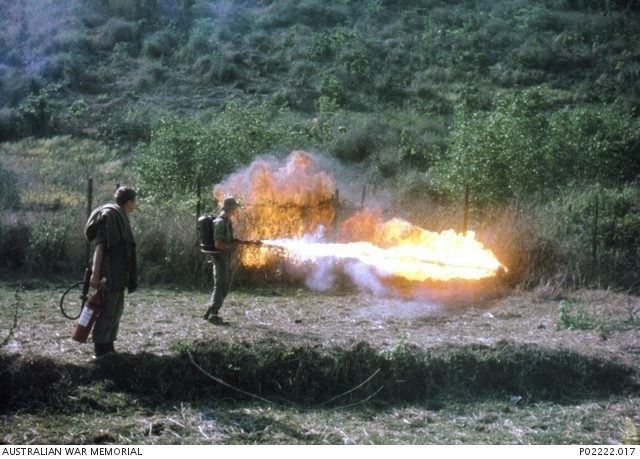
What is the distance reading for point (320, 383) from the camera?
8.68 m

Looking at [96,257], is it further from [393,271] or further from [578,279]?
[578,279]

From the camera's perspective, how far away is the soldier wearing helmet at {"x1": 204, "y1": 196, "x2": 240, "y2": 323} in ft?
34.6

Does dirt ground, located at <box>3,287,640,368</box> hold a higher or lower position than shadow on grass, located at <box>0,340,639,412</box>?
higher

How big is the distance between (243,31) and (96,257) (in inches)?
1499

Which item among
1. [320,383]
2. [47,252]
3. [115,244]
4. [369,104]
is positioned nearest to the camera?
[115,244]

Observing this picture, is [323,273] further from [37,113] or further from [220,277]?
[37,113]

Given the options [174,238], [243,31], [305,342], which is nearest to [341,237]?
[174,238]

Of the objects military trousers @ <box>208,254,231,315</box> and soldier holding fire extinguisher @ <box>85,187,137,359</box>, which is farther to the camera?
military trousers @ <box>208,254,231,315</box>

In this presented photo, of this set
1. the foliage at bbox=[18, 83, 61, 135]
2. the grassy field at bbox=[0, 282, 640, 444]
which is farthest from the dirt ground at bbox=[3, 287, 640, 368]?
the foliage at bbox=[18, 83, 61, 135]

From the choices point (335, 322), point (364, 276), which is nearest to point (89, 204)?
point (364, 276)

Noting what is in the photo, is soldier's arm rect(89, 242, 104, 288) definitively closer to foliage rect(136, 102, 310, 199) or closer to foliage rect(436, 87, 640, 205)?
foliage rect(136, 102, 310, 199)

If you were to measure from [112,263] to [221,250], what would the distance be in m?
2.50

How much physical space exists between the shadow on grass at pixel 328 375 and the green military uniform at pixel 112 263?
402mm

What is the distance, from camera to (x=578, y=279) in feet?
47.1
